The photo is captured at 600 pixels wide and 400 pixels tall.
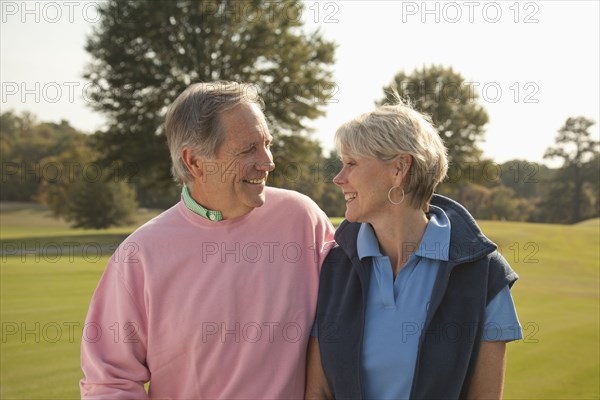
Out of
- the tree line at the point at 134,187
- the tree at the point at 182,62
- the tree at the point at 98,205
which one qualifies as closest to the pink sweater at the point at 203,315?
the tree at the point at 182,62

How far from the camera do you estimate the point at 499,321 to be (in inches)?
101

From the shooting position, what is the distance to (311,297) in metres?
2.98

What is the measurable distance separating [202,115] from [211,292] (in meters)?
0.75

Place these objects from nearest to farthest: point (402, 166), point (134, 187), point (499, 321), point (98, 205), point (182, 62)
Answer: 1. point (499, 321)
2. point (402, 166)
3. point (182, 62)
4. point (98, 205)
5. point (134, 187)

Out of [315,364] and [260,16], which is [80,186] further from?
[315,364]

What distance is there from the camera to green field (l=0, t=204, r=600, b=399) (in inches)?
237

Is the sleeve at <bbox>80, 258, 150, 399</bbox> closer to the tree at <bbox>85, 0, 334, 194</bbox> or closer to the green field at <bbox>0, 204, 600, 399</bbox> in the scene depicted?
the green field at <bbox>0, 204, 600, 399</bbox>

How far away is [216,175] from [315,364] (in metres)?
0.89

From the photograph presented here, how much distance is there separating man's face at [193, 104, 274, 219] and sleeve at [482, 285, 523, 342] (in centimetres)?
104

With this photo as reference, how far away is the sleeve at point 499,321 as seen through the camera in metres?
2.55

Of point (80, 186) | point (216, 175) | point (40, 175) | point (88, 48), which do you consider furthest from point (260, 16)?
point (216, 175)

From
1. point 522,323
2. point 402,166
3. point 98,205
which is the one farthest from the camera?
point 98,205

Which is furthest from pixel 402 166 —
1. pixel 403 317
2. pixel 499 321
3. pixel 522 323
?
pixel 522 323

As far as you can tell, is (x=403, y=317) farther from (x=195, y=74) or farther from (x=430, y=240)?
(x=195, y=74)
